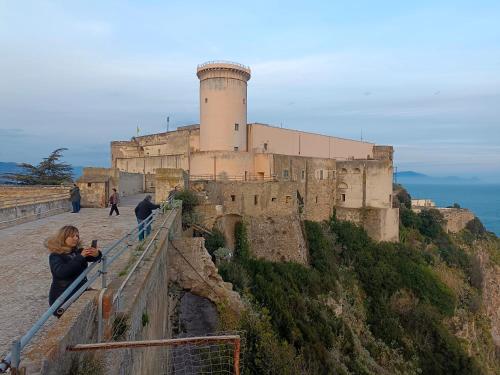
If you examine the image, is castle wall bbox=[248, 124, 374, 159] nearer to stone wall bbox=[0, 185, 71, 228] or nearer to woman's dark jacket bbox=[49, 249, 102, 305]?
stone wall bbox=[0, 185, 71, 228]

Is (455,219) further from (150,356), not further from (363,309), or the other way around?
(150,356)

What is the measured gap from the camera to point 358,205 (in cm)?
2861

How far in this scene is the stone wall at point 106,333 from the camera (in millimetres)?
2537

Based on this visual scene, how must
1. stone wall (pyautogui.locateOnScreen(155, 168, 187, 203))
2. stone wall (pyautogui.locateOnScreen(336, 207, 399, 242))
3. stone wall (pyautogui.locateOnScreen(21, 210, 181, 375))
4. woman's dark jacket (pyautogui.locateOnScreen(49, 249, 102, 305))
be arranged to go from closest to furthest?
stone wall (pyautogui.locateOnScreen(21, 210, 181, 375)) → woman's dark jacket (pyautogui.locateOnScreen(49, 249, 102, 305)) → stone wall (pyautogui.locateOnScreen(155, 168, 187, 203)) → stone wall (pyautogui.locateOnScreen(336, 207, 399, 242))

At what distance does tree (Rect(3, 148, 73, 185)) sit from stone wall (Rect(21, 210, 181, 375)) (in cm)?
2936

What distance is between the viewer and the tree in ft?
104

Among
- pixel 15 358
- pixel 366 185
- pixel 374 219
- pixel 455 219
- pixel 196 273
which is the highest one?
pixel 366 185

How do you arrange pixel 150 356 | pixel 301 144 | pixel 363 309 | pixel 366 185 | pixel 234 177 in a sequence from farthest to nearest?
pixel 301 144 < pixel 366 185 < pixel 234 177 < pixel 363 309 < pixel 150 356

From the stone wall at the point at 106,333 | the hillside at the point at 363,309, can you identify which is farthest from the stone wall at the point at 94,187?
the stone wall at the point at 106,333

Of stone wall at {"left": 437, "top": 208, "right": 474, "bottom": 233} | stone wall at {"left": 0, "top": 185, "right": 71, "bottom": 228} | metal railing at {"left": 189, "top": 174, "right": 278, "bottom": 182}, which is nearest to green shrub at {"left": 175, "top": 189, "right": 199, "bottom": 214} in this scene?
stone wall at {"left": 0, "top": 185, "right": 71, "bottom": 228}

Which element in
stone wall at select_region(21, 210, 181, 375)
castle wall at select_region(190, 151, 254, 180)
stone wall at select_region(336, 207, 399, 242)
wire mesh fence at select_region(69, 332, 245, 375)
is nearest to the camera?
stone wall at select_region(21, 210, 181, 375)

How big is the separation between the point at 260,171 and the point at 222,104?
5.00 meters

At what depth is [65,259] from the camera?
4.03 m

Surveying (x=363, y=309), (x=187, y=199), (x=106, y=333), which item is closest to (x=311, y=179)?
(x=363, y=309)
